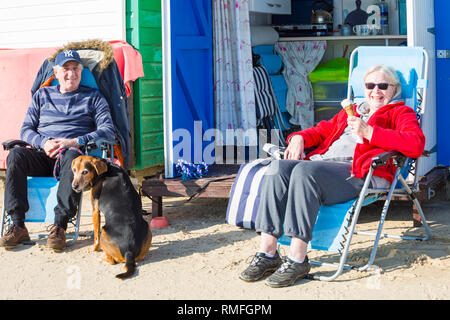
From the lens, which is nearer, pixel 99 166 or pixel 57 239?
pixel 99 166

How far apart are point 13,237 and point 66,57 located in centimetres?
131

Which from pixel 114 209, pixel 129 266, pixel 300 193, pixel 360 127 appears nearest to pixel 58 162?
pixel 114 209

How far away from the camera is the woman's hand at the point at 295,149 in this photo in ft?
13.6

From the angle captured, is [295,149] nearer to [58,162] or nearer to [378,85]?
[378,85]

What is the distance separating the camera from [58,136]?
4926 millimetres

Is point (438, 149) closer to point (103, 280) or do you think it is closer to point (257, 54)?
point (257, 54)

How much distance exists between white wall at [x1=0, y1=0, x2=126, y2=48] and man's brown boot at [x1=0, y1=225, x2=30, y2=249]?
191 centimetres

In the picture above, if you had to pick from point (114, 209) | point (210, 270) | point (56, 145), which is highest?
point (56, 145)

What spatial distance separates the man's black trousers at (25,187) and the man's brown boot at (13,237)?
1.7 inches

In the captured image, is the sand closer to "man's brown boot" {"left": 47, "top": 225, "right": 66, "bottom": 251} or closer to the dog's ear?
"man's brown boot" {"left": 47, "top": 225, "right": 66, "bottom": 251}

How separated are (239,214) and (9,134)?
9.45 feet

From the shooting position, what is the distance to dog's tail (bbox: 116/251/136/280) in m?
3.87

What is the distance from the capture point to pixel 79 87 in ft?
16.7

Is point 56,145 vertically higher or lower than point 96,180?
higher
